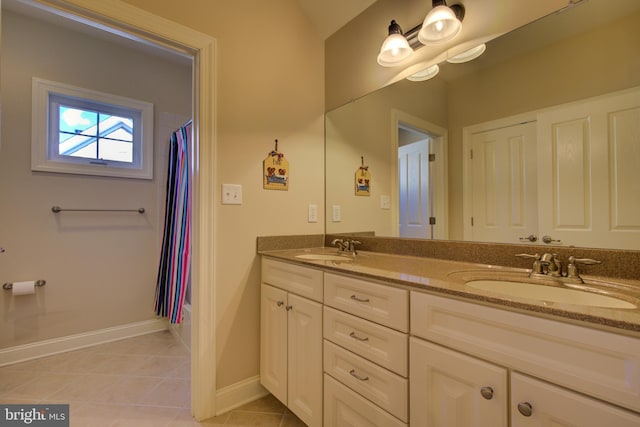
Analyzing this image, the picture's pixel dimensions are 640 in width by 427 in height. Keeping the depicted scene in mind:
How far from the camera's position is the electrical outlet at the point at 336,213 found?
79.5 inches

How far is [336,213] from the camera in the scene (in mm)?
2020

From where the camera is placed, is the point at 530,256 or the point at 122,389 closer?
the point at 530,256

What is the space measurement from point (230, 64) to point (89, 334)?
2443 millimetres

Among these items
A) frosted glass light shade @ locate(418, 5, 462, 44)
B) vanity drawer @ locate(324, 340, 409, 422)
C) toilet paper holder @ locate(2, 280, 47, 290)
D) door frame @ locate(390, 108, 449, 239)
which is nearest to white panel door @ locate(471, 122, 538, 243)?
door frame @ locate(390, 108, 449, 239)

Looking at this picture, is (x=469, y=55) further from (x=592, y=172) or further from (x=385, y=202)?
(x=385, y=202)

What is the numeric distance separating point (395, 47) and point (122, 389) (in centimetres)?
262

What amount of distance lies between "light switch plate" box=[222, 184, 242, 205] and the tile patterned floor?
3.83ft

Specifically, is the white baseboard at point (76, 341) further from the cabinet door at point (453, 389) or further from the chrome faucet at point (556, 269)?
the chrome faucet at point (556, 269)

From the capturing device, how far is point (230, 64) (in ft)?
5.24

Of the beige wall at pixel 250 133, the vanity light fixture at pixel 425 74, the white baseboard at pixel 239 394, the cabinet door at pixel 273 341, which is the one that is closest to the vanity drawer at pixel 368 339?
the cabinet door at pixel 273 341

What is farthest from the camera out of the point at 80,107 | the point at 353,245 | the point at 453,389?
the point at 80,107

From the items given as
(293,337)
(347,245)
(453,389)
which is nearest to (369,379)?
(453,389)

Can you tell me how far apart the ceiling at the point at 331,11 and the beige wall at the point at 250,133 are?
72mm

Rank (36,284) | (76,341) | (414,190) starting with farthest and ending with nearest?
1. (76,341)
2. (36,284)
3. (414,190)
